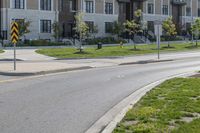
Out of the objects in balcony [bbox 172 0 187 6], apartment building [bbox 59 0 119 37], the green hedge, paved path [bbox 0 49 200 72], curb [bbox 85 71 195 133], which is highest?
balcony [bbox 172 0 187 6]

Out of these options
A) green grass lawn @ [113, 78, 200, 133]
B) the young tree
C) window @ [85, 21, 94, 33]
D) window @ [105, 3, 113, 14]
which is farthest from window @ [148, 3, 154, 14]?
green grass lawn @ [113, 78, 200, 133]

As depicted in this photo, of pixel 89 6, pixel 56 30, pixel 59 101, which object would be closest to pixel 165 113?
pixel 59 101

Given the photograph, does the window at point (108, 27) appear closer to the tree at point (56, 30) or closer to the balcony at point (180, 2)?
the tree at point (56, 30)

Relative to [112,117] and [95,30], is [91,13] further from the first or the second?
[112,117]

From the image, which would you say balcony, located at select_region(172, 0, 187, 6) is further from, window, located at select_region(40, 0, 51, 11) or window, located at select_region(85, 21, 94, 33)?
window, located at select_region(40, 0, 51, 11)

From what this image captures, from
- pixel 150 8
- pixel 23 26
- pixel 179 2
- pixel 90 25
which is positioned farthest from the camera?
pixel 179 2

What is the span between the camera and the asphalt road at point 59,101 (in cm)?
1003

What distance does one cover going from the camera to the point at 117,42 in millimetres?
67062

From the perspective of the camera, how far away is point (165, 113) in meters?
10.6

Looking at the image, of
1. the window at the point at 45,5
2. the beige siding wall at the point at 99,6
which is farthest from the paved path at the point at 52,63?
the beige siding wall at the point at 99,6

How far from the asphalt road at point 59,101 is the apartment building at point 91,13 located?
46.0 metres

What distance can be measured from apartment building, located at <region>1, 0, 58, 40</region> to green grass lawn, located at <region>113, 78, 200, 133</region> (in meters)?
44.3

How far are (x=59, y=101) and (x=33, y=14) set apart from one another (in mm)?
47756

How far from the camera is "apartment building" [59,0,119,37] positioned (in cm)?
6623
